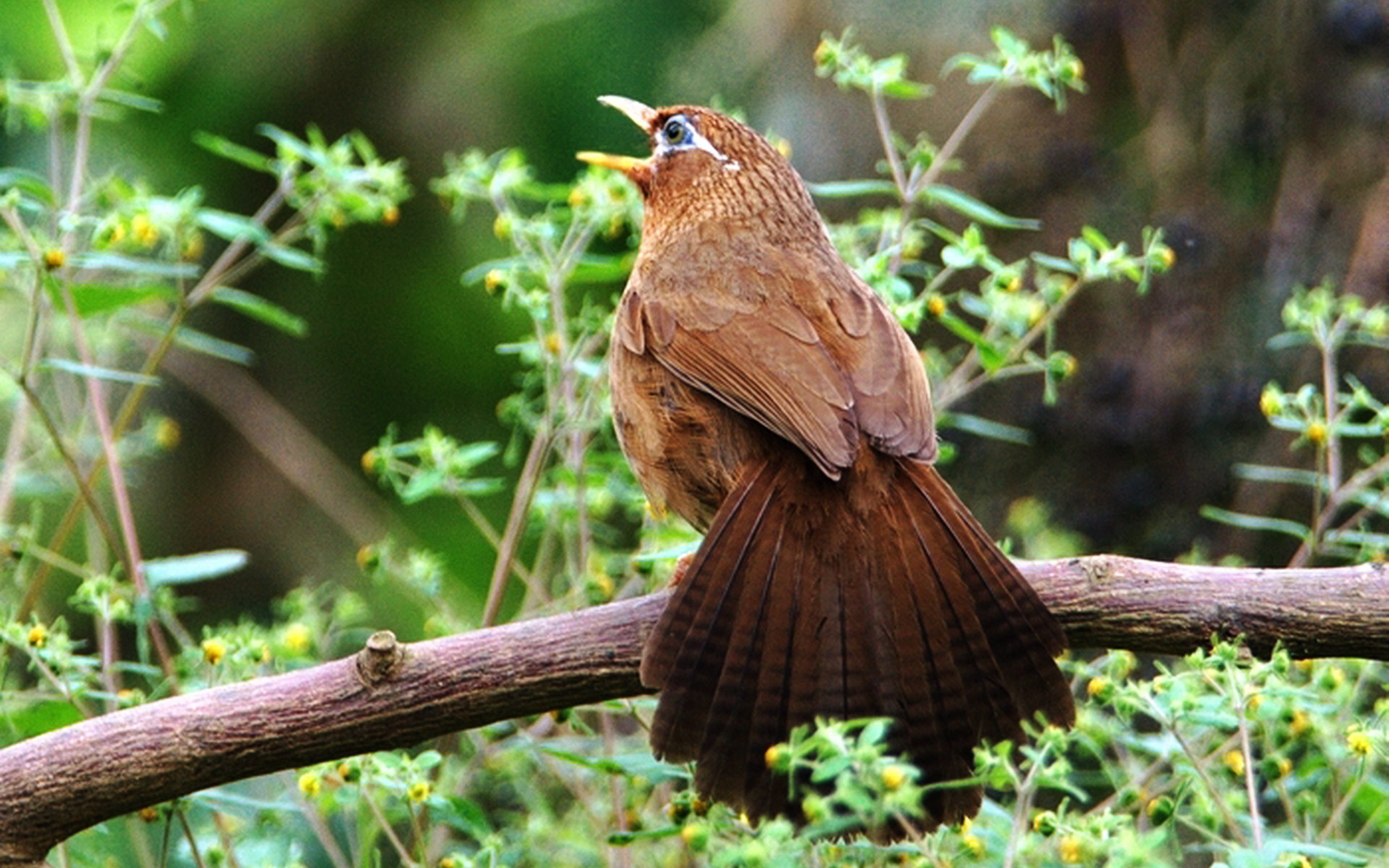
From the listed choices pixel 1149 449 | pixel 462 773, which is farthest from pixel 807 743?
pixel 1149 449

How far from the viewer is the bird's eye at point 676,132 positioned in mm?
4234

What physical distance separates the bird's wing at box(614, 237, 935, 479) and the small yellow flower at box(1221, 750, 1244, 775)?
0.75 metres

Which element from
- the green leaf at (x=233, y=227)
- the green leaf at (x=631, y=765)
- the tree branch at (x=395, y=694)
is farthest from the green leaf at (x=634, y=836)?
the green leaf at (x=233, y=227)

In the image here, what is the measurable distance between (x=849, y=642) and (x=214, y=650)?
1.05 meters

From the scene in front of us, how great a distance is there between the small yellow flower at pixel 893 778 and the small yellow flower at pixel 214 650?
1.29 metres

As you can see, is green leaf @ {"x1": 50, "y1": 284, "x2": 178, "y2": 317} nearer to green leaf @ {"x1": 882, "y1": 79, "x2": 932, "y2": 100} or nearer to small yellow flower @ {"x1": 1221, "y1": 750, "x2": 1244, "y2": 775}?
green leaf @ {"x1": 882, "y1": 79, "x2": 932, "y2": 100}

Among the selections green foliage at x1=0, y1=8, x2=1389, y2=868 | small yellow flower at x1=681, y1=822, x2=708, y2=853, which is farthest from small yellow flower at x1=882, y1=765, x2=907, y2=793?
small yellow flower at x1=681, y1=822, x2=708, y2=853

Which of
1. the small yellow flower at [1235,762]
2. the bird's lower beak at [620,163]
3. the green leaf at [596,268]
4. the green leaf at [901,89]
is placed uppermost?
the bird's lower beak at [620,163]

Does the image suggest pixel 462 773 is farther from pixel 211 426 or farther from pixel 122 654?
pixel 211 426

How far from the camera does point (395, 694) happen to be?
2.62 metres

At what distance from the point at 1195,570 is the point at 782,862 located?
0.94 meters

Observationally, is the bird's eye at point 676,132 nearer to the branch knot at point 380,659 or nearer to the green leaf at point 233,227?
the green leaf at point 233,227

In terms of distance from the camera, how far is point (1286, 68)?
190 inches

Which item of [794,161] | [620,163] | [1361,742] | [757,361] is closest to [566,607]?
[757,361]
